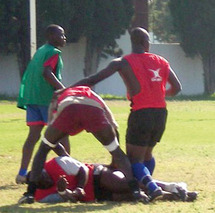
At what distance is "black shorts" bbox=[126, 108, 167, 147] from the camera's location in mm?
8062

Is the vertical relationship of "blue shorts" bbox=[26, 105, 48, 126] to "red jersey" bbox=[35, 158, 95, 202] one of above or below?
above

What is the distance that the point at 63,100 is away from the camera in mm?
7766

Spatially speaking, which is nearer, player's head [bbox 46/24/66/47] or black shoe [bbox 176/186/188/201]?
black shoe [bbox 176/186/188/201]

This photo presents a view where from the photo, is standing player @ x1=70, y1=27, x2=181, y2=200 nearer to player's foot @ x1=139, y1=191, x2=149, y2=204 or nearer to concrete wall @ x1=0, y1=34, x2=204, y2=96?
player's foot @ x1=139, y1=191, x2=149, y2=204

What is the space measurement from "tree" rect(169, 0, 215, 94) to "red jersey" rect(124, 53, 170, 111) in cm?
2975

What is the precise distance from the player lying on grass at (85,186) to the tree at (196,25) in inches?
1184

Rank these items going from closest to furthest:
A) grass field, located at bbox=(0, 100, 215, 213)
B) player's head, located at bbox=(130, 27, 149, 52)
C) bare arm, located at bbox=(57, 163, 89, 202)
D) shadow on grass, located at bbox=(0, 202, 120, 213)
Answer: shadow on grass, located at bbox=(0, 202, 120, 213), grass field, located at bbox=(0, 100, 215, 213), bare arm, located at bbox=(57, 163, 89, 202), player's head, located at bbox=(130, 27, 149, 52)

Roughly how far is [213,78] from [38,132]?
30466mm

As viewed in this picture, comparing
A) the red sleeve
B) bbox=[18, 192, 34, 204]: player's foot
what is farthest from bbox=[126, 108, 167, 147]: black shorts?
the red sleeve

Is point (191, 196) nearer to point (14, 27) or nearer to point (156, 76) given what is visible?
point (156, 76)

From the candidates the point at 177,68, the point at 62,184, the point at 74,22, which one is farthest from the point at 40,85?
the point at 177,68

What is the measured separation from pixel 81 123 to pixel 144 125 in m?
0.68

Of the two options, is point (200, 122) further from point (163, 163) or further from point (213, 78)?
point (213, 78)

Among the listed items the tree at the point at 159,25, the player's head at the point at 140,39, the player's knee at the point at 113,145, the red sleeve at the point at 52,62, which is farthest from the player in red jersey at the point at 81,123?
the tree at the point at 159,25
